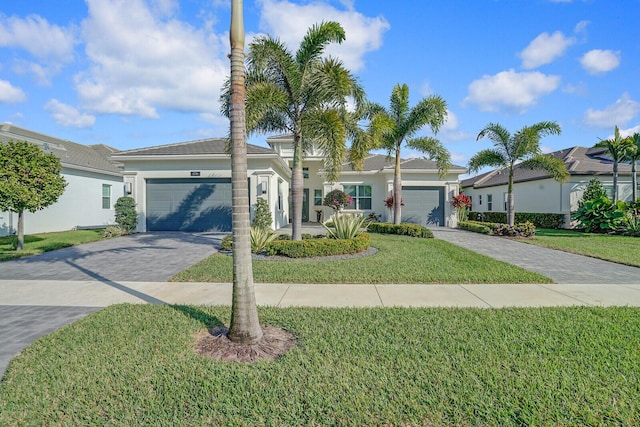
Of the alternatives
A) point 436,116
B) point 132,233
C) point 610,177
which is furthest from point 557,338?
point 610,177

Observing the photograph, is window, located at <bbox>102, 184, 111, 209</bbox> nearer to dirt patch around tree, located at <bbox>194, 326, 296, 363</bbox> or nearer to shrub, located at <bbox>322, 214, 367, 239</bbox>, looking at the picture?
shrub, located at <bbox>322, 214, 367, 239</bbox>

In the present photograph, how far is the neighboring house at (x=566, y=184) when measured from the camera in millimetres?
19312

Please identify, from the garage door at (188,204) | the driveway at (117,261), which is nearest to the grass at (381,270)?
the driveway at (117,261)

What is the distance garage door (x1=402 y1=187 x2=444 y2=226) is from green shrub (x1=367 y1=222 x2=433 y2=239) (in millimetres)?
4519

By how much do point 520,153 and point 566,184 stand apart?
6.73 m

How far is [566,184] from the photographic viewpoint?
19.4 m

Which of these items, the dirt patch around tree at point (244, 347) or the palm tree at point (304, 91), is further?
the palm tree at point (304, 91)

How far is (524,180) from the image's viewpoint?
2269cm

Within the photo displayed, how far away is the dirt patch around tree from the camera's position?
11.4 ft

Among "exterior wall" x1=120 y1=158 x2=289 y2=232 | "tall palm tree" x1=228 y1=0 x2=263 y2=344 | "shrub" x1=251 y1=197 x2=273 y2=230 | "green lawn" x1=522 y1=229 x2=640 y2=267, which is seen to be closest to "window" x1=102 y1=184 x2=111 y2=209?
"exterior wall" x1=120 y1=158 x2=289 y2=232

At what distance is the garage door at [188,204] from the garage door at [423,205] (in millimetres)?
11469

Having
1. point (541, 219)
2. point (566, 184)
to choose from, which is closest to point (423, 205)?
point (541, 219)

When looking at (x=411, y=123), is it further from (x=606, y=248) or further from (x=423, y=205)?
(x=606, y=248)

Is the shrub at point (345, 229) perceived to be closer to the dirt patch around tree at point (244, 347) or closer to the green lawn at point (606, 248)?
the dirt patch around tree at point (244, 347)
